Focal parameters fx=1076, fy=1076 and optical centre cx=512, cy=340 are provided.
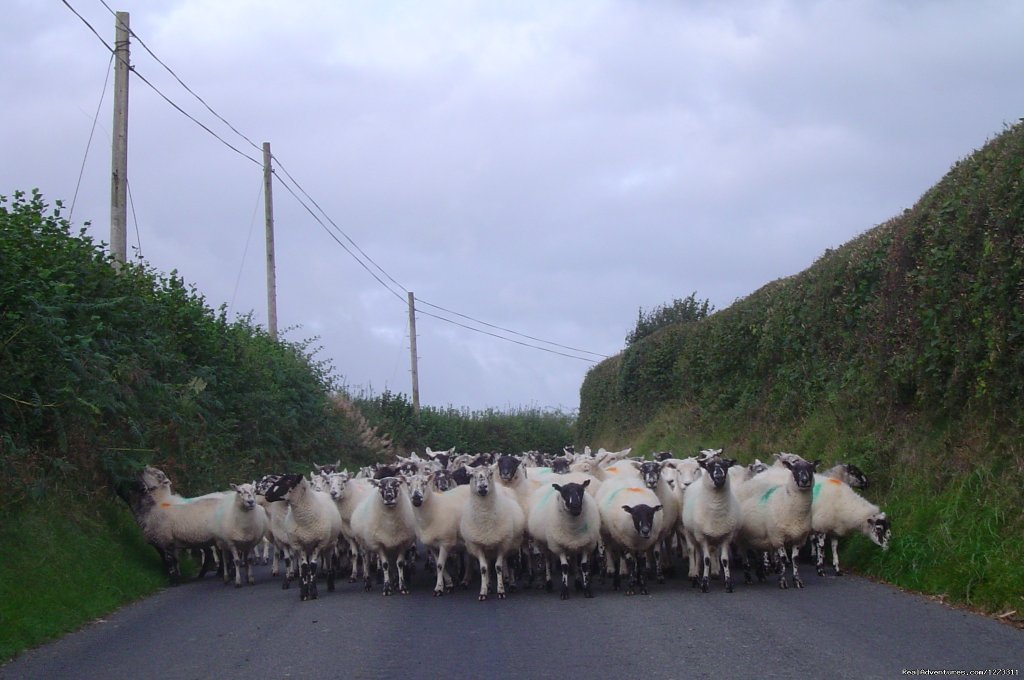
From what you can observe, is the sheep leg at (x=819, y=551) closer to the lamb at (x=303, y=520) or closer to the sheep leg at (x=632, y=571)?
the sheep leg at (x=632, y=571)

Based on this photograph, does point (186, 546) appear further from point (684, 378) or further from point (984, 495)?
point (684, 378)

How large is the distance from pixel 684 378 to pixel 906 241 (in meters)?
17.2

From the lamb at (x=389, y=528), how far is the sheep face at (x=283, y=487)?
3.44 feet

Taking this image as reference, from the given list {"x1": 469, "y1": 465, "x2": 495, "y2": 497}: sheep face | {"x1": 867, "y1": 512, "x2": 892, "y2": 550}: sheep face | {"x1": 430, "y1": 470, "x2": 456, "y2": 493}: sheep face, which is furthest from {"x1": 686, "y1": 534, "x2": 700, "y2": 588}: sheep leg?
{"x1": 430, "y1": 470, "x2": 456, "y2": 493}: sheep face

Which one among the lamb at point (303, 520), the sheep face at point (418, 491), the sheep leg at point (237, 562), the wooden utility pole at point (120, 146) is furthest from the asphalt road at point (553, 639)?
the wooden utility pole at point (120, 146)

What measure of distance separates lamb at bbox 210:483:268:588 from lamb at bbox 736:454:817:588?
703 centimetres

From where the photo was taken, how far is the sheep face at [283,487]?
1430 cm

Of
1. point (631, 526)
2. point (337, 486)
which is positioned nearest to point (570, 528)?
point (631, 526)

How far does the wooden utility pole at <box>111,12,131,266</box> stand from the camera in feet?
63.1

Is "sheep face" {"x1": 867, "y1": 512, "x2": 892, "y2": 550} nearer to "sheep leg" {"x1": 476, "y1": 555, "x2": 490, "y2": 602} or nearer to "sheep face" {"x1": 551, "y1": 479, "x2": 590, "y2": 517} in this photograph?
"sheep face" {"x1": 551, "y1": 479, "x2": 590, "y2": 517}

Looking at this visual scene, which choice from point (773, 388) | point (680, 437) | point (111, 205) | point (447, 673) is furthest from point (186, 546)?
point (680, 437)

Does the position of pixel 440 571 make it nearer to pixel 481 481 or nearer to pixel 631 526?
pixel 481 481

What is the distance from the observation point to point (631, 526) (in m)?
13.4

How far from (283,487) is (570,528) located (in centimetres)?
396
